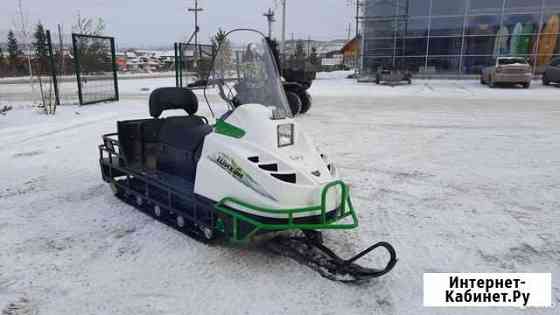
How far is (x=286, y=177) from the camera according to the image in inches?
115

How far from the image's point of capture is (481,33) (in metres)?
22.8

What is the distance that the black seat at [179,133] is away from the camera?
3.66m

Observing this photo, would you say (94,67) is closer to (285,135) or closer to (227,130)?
(227,130)

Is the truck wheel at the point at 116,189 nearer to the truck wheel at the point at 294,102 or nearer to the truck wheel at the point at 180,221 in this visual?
the truck wheel at the point at 180,221

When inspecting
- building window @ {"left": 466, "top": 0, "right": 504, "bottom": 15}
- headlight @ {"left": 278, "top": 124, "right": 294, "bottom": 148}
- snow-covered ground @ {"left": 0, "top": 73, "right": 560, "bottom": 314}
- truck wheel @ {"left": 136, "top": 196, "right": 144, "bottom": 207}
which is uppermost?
building window @ {"left": 466, "top": 0, "right": 504, "bottom": 15}

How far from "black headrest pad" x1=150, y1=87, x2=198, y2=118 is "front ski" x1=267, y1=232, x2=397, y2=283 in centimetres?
184

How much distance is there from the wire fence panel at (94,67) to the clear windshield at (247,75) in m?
9.08

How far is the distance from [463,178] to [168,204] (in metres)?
3.79

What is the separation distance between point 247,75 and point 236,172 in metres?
1.00

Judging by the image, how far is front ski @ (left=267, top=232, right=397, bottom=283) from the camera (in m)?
2.89

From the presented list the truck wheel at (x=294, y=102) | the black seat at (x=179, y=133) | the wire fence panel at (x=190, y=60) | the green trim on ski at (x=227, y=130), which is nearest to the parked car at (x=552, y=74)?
the truck wheel at (x=294, y=102)

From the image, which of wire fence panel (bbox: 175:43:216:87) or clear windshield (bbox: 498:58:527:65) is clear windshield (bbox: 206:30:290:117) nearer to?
wire fence panel (bbox: 175:43:216:87)

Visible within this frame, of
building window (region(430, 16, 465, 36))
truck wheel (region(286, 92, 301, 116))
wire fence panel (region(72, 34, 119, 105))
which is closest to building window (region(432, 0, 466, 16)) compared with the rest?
building window (region(430, 16, 465, 36))

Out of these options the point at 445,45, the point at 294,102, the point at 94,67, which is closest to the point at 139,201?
the point at 294,102
